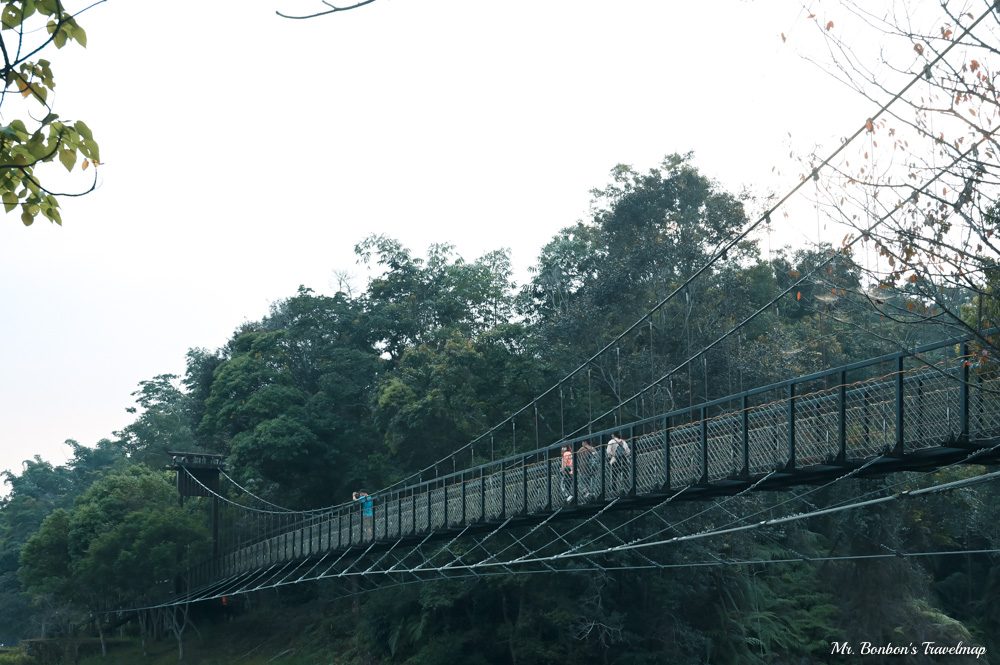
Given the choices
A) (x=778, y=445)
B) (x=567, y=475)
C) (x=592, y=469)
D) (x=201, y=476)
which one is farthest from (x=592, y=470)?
(x=201, y=476)

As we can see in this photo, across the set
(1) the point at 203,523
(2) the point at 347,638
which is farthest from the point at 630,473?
(1) the point at 203,523

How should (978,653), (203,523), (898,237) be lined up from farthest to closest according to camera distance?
(203,523), (978,653), (898,237)

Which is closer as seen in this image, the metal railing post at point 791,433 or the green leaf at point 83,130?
the green leaf at point 83,130

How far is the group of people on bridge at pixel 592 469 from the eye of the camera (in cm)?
1238

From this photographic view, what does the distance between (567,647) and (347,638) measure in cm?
662

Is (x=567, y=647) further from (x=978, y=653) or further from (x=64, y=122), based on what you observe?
(x=64, y=122)

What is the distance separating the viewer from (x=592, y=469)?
12914 millimetres

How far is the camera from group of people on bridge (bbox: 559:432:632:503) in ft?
40.6

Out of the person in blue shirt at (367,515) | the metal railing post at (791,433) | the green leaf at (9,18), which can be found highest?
the green leaf at (9,18)

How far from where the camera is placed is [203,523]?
87.8 feet

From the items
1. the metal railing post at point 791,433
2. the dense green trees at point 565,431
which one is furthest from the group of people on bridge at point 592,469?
the dense green trees at point 565,431

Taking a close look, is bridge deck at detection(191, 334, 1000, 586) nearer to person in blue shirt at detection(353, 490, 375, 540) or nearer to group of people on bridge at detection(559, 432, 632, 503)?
group of people on bridge at detection(559, 432, 632, 503)

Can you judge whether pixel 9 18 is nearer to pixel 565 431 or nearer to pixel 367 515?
pixel 367 515

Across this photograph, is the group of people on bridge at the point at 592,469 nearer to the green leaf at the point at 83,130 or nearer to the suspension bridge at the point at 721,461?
the suspension bridge at the point at 721,461
